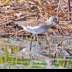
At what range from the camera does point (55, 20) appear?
27.7 ft

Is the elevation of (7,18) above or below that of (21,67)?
above

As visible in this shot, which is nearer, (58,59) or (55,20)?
(58,59)

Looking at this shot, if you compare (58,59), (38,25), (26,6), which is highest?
(26,6)

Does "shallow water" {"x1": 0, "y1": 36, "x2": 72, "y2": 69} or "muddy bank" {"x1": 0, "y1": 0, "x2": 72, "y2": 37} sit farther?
"muddy bank" {"x1": 0, "y1": 0, "x2": 72, "y2": 37}

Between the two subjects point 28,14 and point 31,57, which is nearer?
point 31,57

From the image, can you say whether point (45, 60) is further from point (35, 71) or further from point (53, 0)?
point (53, 0)

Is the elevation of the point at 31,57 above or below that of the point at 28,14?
below

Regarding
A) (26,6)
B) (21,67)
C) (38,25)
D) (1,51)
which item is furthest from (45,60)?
(26,6)

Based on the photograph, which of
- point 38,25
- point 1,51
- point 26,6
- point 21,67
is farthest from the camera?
point 26,6

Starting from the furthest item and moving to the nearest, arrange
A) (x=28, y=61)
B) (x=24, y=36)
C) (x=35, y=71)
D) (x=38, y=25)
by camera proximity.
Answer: (x=24, y=36)
(x=38, y=25)
(x=28, y=61)
(x=35, y=71)

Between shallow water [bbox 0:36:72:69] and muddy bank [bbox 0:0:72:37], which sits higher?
muddy bank [bbox 0:0:72:37]

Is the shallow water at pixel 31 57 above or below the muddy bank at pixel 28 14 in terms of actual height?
below

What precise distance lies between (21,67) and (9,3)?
6.23 metres

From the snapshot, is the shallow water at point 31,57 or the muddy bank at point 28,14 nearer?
the shallow water at point 31,57
